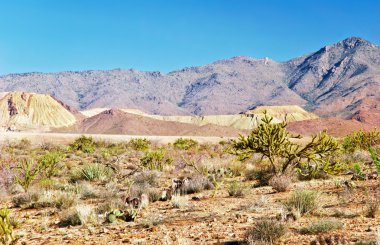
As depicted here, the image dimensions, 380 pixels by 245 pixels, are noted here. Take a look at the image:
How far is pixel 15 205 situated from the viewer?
11.9 meters

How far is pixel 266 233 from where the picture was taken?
6.43 m

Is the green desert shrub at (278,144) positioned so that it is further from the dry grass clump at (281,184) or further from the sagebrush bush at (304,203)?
the sagebrush bush at (304,203)

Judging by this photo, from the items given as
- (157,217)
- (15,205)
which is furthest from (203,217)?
(15,205)

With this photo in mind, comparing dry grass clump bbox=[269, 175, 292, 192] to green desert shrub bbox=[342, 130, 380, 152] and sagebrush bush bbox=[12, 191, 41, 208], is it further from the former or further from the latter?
green desert shrub bbox=[342, 130, 380, 152]

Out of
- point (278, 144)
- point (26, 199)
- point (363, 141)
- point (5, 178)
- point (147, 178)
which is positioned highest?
point (363, 141)

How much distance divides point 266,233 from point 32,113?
480ft

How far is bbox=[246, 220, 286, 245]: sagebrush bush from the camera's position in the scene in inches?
250

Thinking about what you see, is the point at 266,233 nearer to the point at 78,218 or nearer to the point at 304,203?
the point at 304,203

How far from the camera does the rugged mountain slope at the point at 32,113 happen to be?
13630cm

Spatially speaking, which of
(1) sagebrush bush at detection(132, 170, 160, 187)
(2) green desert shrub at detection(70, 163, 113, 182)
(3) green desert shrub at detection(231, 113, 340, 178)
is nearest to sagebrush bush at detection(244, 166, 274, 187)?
(3) green desert shrub at detection(231, 113, 340, 178)

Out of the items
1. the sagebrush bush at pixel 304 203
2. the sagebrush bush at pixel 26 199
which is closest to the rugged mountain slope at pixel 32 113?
Answer: the sagebrush bush at pixel 26 199

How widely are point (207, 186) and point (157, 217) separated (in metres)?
4.86

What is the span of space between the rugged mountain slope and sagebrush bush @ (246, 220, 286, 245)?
13217 centimetres

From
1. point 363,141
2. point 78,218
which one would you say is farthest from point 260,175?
point 363,141
